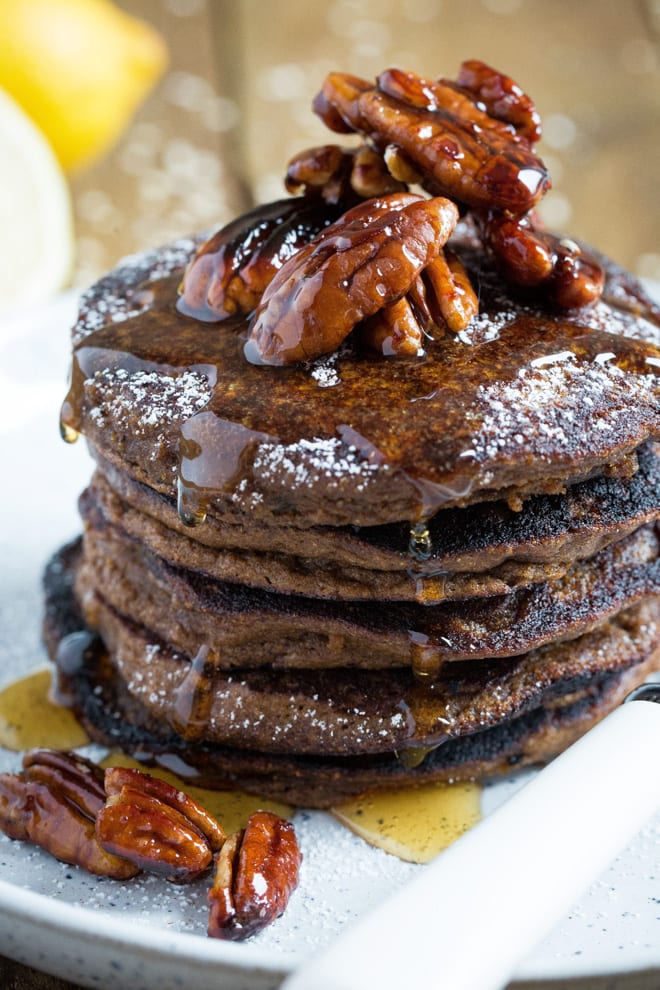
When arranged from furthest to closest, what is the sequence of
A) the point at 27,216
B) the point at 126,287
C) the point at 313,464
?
1. the point at 27,216
2. the point at 126,287
3. the point at 313,464

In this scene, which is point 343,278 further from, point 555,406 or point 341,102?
point 341,102

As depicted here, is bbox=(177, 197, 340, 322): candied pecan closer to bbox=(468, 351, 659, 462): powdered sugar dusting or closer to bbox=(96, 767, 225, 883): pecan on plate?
bbox=(468, 351, 659, 462): powdered sugar dusting

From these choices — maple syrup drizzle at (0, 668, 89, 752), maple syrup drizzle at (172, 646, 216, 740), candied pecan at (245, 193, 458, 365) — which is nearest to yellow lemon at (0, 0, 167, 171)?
maple syrup drizzle at (0, 668, 89, 752)

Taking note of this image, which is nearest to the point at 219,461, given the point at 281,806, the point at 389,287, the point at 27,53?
the point at 389,287

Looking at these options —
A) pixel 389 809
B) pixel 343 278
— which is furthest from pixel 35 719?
pixel 343 278

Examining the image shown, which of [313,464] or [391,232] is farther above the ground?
[391,232]

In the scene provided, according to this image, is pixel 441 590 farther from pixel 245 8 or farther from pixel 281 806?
pixel 245 8
